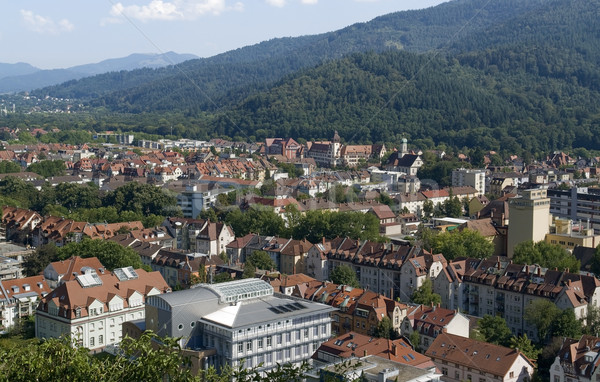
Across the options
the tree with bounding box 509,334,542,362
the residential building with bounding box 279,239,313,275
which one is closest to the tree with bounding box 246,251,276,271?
the residential building with bounding box 279,239,313,275

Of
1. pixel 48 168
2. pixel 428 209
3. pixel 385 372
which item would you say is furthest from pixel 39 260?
pixel 48 168

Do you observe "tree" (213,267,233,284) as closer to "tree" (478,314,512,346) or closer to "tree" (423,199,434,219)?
"tree" (478,314,512,346)

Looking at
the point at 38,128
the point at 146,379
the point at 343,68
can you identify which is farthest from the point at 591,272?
the point at 38,128

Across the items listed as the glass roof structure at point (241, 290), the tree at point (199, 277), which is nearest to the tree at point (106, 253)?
the tree at point (199, 277)

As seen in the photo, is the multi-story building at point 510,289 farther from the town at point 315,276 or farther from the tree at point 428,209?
the tree at point 428,209

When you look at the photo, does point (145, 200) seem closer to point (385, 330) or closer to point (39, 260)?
point (39, 260)

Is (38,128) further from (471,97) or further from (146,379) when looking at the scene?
(146,379)
